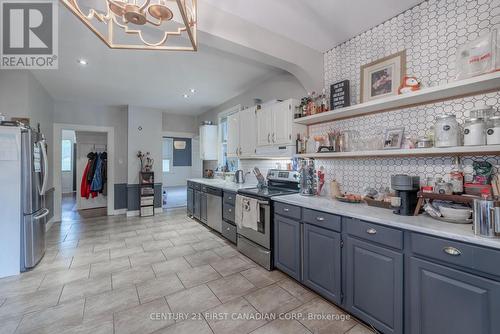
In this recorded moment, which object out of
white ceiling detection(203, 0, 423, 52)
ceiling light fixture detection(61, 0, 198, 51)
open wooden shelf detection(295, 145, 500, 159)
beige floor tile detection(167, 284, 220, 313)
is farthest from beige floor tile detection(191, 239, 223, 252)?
white ceiling detection(203, 0, 423, 52)

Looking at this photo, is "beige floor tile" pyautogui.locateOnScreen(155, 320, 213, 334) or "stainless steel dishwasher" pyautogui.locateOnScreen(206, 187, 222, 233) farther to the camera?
"stainless steel dishwasher" pyautogui.locateOnScreen(206, 187, 222, 233)

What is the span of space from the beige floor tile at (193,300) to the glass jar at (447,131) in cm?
238

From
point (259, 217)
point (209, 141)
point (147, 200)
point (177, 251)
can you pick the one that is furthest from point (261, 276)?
point (147, 200)

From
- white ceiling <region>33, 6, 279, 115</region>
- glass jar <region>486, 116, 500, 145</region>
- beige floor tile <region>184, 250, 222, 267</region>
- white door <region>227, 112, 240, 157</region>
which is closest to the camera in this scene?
glass jar <region>486, 116, 500, 145</region>

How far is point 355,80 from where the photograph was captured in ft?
8.45

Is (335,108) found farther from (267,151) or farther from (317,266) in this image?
(317,266)

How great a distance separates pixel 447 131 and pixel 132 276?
3.44 metres

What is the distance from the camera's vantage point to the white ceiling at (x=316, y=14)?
2.04 m

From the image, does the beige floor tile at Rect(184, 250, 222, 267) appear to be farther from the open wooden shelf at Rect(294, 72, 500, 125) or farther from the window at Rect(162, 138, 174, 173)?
the window at Rect(162, 138, 174, 173)

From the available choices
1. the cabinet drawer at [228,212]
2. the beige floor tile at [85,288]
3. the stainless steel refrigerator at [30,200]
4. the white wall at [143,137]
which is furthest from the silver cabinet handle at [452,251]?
the white wall at [143,137]

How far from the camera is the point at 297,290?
90.9 inches

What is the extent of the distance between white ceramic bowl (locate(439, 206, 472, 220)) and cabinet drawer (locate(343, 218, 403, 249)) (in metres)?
0.39

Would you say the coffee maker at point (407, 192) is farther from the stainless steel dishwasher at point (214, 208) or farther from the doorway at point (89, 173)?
the doorway at point (89, 173)

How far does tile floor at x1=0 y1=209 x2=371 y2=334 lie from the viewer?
181 cm
